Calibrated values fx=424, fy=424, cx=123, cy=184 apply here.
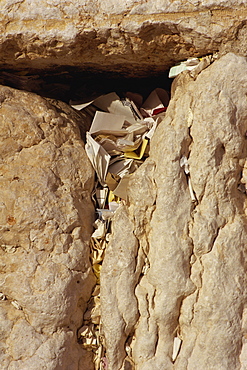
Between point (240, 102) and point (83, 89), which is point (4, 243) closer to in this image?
point (83, 89)

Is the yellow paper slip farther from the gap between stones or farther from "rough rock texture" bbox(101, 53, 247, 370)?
"rough rock texture" bbox(101, 53, 247, 370)

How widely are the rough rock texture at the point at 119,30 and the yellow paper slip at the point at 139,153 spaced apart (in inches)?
18.3

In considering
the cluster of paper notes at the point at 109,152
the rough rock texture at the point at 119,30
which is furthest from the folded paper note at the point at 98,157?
the rough rock texture at the point at 119,30

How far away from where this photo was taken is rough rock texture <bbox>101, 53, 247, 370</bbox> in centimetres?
200

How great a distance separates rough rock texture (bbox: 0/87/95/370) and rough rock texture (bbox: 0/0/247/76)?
340mm

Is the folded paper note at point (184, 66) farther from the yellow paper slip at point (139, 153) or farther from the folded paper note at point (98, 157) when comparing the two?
the folded paper note at point (98, 157)

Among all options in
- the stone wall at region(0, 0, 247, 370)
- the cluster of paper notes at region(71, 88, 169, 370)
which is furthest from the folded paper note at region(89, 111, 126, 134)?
the stone wall at region(0, 0, 247, 370)

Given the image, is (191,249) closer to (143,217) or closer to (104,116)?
(143,217)

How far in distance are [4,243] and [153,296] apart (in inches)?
31.5

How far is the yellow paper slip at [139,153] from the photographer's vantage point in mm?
2528

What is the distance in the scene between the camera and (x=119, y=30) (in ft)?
7.27

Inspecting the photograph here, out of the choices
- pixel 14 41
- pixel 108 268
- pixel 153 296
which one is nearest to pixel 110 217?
pixel 108 268

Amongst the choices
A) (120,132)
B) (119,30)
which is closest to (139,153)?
(120,132)

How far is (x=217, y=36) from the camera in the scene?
2172 millimetres
